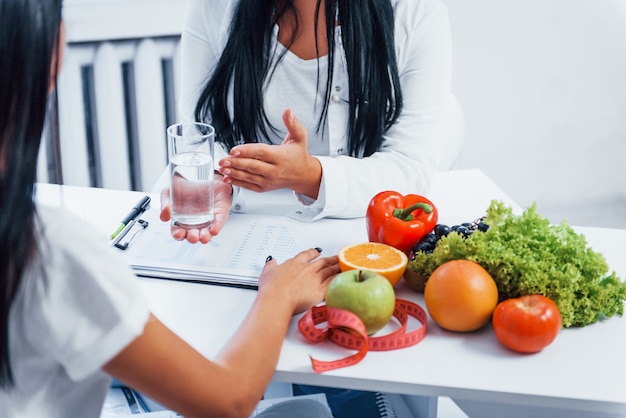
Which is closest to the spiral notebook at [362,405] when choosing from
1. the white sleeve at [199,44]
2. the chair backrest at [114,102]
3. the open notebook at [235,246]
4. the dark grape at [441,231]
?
the open notebook at [235,246]

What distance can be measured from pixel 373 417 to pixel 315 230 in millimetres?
411

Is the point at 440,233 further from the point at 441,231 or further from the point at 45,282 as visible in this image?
the point at 45,282

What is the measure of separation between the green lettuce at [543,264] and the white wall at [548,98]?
1.62m

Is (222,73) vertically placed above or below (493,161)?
above

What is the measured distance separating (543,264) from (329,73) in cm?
77

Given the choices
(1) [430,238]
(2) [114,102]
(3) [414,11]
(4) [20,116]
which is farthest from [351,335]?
(2) [114,102]

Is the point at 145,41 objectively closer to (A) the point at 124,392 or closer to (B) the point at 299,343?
(A) the point at 124,392

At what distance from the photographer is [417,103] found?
5.80ft

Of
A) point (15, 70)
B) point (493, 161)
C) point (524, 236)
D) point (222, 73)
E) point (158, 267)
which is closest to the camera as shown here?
point (15, 70)

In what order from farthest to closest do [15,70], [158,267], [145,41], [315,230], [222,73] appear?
[145,41]
[222,73]
[315,230]
[158,267]
[15,70]

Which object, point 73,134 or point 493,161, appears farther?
point 493,161

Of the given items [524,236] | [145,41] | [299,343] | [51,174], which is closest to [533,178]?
[145,41]

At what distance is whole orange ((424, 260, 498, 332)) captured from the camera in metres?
1.12

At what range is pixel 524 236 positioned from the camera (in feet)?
3.92
